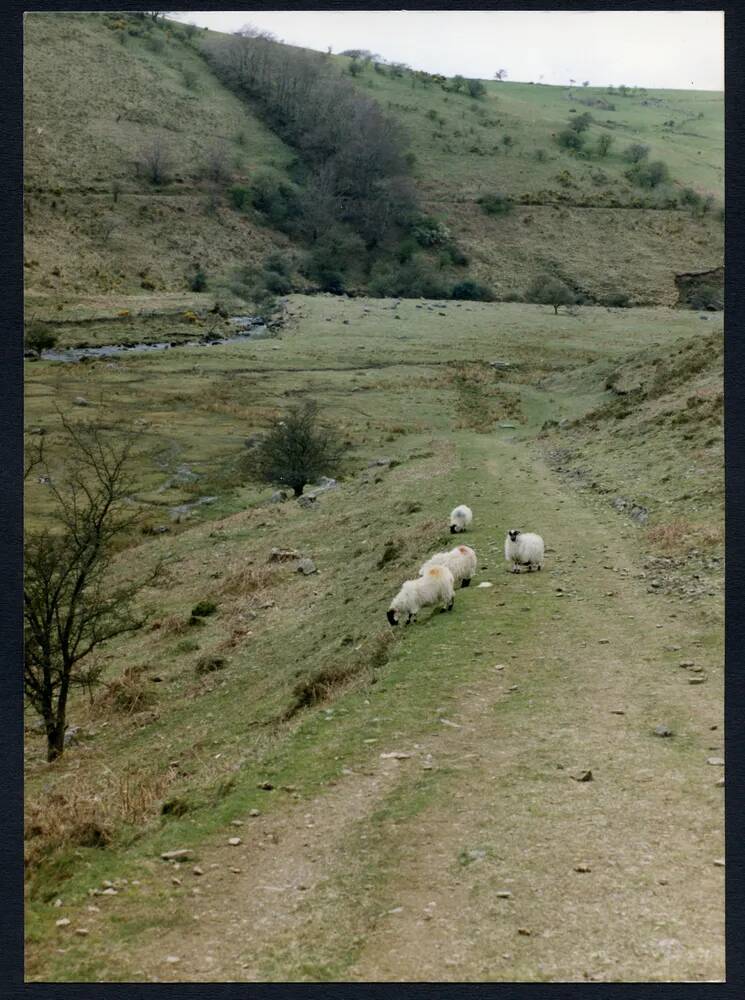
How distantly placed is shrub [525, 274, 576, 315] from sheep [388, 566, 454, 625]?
59234 millimetres

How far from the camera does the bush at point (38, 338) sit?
53375mm

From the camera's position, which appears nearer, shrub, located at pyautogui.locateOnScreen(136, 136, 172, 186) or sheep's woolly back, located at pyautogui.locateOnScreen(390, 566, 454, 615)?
sheep's woolly back, located at pyautogui.locateOnScreen(390, 566, 454, 615)

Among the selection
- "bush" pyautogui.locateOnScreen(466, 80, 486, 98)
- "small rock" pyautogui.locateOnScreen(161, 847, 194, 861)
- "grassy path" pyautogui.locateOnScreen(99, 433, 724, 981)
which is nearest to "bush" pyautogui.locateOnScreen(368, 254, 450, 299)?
"bush" pyautogui.locateOnScreen(466, 80, 486, 98)

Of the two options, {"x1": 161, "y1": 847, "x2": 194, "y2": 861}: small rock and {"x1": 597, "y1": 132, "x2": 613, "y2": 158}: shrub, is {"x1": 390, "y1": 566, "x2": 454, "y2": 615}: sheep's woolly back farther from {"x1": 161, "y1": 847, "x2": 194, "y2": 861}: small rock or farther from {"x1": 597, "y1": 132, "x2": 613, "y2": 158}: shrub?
{"x1": 597, "y1": 132, "x2": 613, "y2": 158}: shrub

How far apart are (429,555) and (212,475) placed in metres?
19.3

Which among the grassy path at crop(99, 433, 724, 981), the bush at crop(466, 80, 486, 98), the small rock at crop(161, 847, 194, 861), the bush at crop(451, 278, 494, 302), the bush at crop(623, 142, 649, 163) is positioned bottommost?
the small rock at crop(161, 847, 194, 861)

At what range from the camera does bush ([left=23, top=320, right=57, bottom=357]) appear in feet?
175

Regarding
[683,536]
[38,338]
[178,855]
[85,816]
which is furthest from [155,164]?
[178,855]

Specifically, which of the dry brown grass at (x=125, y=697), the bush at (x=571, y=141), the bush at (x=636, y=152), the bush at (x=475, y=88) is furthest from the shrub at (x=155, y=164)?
the dry brown grass at (x=125, y=697)

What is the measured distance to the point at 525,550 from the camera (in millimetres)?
14688

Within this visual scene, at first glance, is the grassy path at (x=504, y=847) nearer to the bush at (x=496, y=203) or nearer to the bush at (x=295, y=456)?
the bush at (x=295, y=456)

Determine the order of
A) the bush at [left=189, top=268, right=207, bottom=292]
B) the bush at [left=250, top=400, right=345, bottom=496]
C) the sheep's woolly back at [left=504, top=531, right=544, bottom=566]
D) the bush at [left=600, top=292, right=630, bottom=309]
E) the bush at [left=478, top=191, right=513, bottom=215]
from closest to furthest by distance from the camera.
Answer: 1. the sheep's woolly back at [left=504, top=531, right=544, bottom=566]
2. the bush at [left=250, top=400, right=345, bottom=496]
3. the bush at [left=600, top=292, right=630, bottom=309]
4. the bush at [left=189, top=268, right=207, bottom=292]
5. the bush at [left=478, top=191, right=513, bottom=215]

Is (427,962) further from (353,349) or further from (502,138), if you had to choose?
(502,138)
